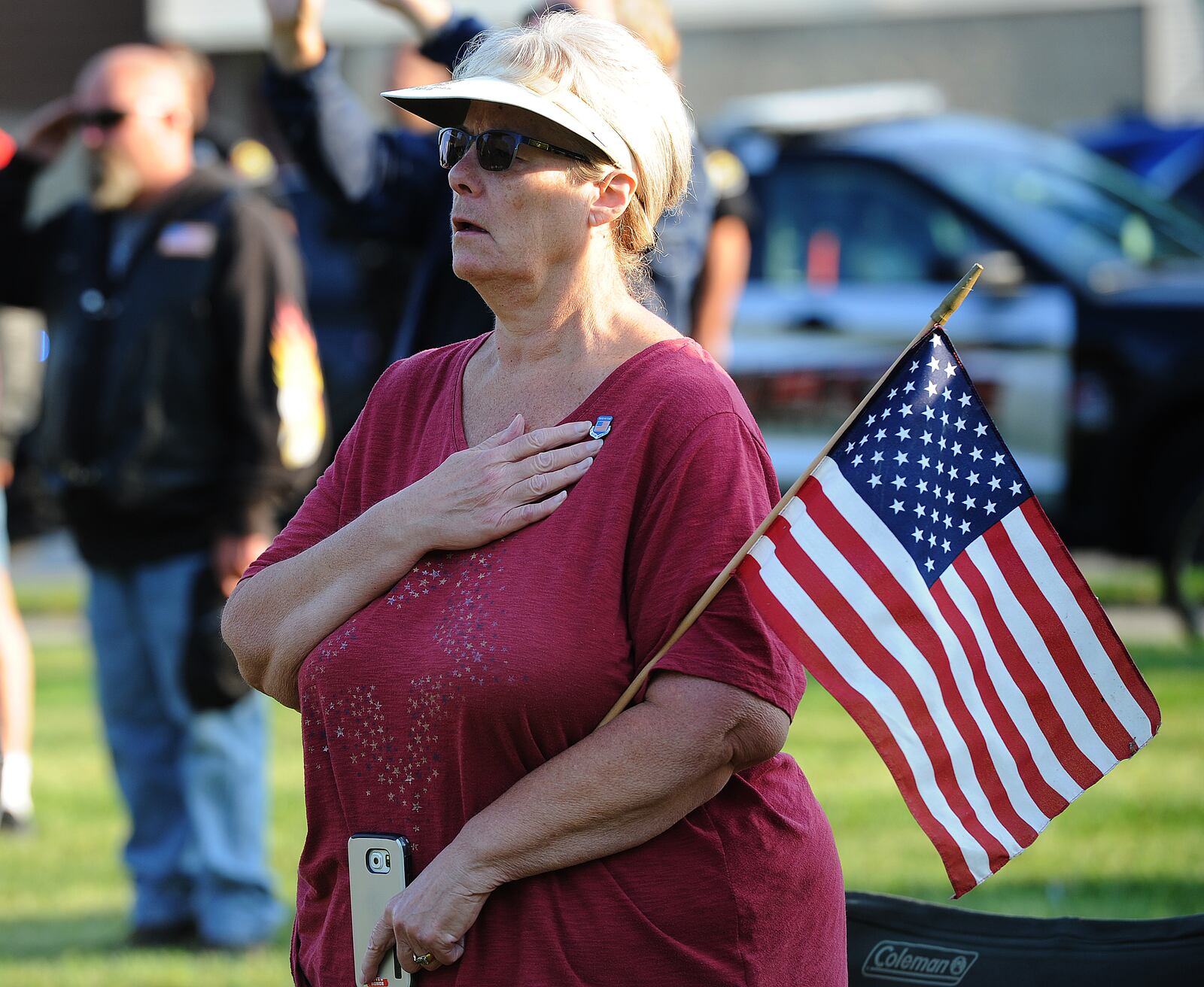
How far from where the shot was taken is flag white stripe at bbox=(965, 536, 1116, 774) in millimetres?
2387

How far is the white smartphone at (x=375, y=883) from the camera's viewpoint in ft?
7.68

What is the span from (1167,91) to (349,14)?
32.1ft

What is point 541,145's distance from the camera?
2.38 m

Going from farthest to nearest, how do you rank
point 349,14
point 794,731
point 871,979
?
1. point 349,14
2. point 794,731
3. point 871,979

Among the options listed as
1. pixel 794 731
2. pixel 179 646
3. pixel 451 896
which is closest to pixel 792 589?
pixel 451 896

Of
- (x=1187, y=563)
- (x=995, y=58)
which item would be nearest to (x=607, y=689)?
(x=1187, y=563)

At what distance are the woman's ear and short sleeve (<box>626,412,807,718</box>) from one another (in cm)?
37

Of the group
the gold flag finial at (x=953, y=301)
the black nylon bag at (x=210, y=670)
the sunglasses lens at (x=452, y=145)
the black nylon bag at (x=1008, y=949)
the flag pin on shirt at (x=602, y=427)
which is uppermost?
the sunglasses lens at (x=452, y=145)

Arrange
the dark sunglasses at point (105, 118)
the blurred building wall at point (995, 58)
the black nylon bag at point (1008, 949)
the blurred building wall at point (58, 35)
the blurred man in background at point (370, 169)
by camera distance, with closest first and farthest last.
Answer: the black nylon bag at point (1008, 949), the blurred man in background at point (370, 169), the dark sunglasses at point (105, 118), the blurred building wall at point (995, 58), the blurred building wall at point (58, 35)

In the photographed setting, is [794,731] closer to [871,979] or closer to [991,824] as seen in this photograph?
[871,979]

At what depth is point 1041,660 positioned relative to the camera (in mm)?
2410

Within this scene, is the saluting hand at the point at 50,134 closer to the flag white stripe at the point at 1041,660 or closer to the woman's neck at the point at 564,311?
the woman's neck at the point at 564,311

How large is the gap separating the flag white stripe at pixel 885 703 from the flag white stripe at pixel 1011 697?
147mm

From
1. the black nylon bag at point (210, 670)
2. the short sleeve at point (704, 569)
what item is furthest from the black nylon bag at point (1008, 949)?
the black nylon bag at point (210, 670)
